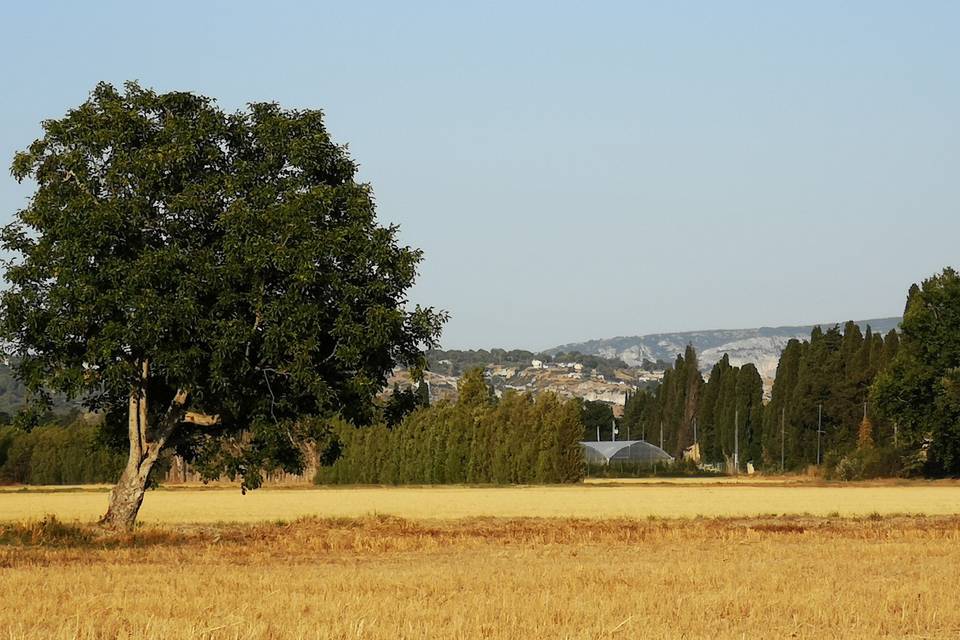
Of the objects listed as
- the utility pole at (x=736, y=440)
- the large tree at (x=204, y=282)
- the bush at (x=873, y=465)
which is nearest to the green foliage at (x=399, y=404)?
the large tree at (x=204, y=282)

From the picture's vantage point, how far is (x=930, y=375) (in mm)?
97688

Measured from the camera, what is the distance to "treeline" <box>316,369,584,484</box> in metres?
118

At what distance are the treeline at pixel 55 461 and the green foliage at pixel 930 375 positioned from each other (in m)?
73.3

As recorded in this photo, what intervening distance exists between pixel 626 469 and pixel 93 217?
125m

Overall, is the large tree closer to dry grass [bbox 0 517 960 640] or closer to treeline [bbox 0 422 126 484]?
dry grass [bbox 0 517 960 640]

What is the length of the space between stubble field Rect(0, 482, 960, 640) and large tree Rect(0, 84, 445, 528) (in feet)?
12.0

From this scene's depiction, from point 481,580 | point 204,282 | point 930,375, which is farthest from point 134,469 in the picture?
point 930,375

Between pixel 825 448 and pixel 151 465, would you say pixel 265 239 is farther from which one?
pixel 825 448

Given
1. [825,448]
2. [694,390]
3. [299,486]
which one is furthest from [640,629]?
[694,390]

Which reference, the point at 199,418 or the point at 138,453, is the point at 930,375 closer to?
the point at 199,418

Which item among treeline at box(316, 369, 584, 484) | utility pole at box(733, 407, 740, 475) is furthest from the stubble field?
utility pole at box(733, 407, 740, 475)

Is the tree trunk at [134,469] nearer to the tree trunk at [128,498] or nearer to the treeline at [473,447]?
the tree trunk at [128,498]

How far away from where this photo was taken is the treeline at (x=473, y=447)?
118 metres

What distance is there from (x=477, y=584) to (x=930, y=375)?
271 feet
